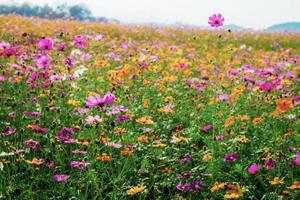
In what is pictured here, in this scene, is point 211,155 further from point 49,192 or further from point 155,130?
point 49,192

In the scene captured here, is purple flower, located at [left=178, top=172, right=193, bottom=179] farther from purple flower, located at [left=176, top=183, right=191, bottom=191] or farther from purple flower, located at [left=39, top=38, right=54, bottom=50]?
purple flower, located at [left=39, top=38, right=54, bottom=50]

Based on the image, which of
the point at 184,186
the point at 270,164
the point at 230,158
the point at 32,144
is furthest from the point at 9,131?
the point at 270,164

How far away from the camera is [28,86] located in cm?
560

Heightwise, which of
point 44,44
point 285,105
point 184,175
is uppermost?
point 44,44

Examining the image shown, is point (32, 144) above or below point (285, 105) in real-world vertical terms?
below

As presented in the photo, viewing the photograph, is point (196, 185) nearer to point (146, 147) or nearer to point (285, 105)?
point (146, 147)

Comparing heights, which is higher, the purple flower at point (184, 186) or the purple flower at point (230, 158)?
the purple flower at point (230, 158)

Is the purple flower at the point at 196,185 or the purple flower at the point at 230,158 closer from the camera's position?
the purple flower at the point at 196,185

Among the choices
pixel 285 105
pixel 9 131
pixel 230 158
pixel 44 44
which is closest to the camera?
pixel 230 158

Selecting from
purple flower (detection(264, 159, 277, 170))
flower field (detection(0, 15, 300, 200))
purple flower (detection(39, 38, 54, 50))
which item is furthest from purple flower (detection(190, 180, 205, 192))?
purple flower (detection(39, 38, 54, 50))

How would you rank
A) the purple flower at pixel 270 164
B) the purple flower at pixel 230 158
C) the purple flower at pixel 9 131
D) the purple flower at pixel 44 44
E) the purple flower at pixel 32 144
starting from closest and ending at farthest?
1. the purple flower at pixel 270 164
2. the purple flower at pixel 230 158
3. the purple flower at pixel 32 144
4. the purple flower at pixel 9 131
5. the purple flower at pixel 44 44

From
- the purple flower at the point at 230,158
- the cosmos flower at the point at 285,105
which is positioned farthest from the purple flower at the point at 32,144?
the cosmos flower at the point at 285,105

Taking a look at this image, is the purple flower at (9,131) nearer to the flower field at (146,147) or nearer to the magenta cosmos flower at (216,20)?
the flower field at (146,147)

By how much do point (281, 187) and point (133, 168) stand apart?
3.45 ft
